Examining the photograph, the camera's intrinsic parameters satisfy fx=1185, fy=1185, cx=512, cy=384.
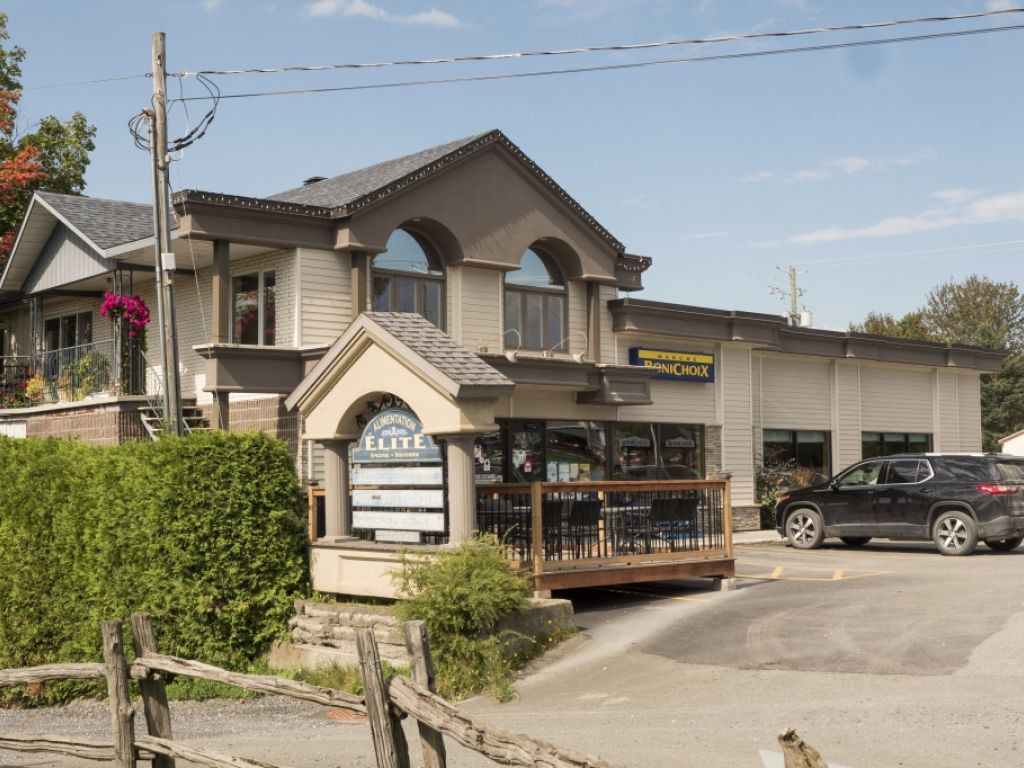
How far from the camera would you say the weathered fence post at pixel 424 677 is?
6.76 meters

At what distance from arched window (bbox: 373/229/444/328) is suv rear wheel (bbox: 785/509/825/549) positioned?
7.85 metres

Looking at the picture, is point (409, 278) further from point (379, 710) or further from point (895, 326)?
point (895, 326)

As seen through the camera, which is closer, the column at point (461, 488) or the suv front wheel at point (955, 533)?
the column at point (461, 488)

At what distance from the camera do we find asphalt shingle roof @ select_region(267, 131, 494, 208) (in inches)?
886

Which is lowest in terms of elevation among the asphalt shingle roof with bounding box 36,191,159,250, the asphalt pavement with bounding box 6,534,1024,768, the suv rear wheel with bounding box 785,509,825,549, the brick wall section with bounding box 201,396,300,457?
the asphalt pavement with bounding box 6,534,1024,768

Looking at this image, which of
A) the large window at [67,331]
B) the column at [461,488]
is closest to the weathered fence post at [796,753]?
the column at [461,488]

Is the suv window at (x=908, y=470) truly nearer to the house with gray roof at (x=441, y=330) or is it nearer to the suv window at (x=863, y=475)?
the suv window at (x=863, y=475)

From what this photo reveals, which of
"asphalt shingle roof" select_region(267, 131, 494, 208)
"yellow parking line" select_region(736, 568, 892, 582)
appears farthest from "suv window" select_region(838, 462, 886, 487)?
"asphalt shingle roof" select_region(267, 131, 494, 208)

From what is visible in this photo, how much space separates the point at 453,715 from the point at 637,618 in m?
8.16

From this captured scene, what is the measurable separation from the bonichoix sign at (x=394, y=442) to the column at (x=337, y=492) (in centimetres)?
21

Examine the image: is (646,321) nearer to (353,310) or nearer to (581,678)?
(353,310)

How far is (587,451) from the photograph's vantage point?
25.6m

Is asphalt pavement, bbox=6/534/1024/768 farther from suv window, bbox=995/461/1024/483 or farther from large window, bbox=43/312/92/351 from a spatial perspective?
large window, bbox=43/312/92/351

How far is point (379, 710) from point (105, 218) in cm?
2144
